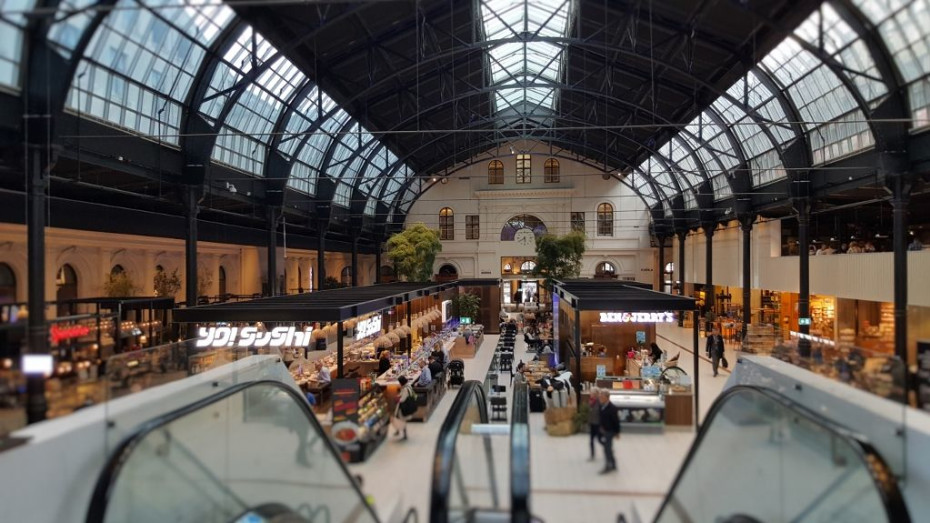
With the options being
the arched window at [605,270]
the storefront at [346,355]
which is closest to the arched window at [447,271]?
the arched window at [605,270]

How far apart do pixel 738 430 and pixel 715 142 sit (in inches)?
1012

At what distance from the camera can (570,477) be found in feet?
31.2

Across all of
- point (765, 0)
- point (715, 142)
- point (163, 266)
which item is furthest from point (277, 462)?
point (715, 142)

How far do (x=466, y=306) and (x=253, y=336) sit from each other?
64.3 feet

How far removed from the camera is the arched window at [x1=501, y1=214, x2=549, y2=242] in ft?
144

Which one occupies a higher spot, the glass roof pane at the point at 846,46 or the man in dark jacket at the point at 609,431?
the glass roof pane at the point at 846,46

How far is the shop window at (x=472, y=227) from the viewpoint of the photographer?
4475cm

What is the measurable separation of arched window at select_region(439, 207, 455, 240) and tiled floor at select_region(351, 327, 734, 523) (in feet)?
105

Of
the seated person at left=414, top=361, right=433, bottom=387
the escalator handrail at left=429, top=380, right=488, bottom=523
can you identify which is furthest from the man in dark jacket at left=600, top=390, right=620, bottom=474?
the seated person at left=414, top=361, right=433, bottom=387

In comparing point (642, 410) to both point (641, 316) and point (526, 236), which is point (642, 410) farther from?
point (526, 236)

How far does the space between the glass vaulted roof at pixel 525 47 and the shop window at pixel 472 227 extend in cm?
1015

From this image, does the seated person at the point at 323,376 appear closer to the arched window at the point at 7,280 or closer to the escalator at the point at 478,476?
the arched window at the point at 7,280

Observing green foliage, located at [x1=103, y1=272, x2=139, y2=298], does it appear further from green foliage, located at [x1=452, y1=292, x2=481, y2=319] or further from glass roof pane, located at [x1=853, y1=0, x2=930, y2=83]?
glass roof pane, located at [x1=853, y1=0, x2=930, y2=83]

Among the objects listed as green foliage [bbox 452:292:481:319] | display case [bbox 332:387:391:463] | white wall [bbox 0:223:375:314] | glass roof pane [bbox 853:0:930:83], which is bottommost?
display case [bbox 332:387:391:463]
